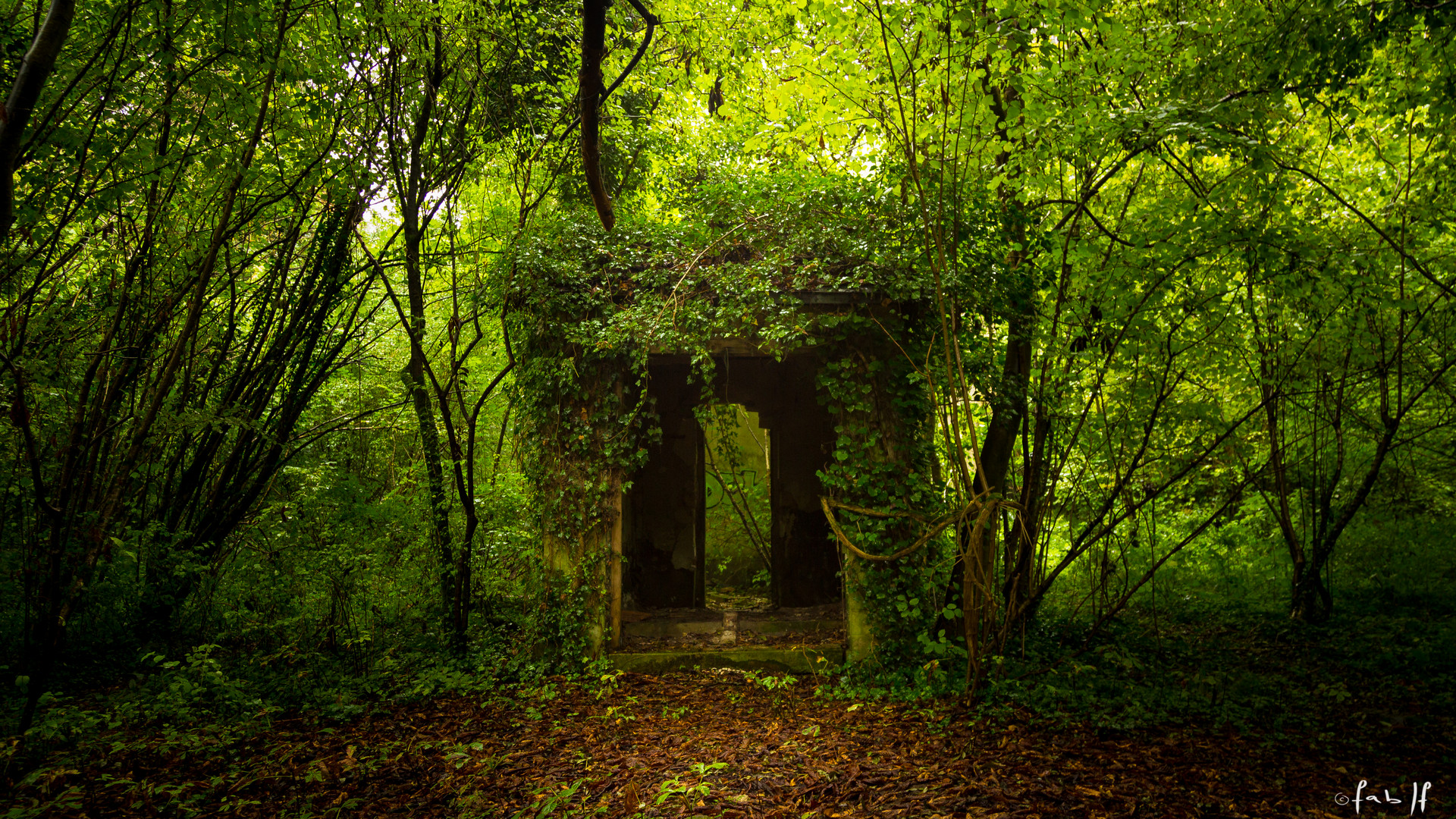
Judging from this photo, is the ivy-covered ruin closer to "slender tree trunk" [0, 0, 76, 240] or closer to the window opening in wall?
"slender tree trunk" [0, 0, 76, 240]

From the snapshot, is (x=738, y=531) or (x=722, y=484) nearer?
(x=722, y=484)

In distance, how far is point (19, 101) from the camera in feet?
6.17

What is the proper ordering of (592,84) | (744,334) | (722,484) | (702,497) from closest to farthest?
(592,84) → (744,334) → (722,484) → (702,497)

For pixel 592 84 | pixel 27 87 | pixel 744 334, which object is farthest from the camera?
pixel 744 334

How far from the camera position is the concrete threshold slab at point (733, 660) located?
5.66 m

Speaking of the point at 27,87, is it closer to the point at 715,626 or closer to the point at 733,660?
the point at 733,660

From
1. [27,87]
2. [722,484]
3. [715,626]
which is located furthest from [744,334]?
[27,87]

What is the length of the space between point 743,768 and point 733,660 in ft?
6.69

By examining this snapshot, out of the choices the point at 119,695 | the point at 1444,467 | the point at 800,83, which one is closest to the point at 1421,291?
the point at 1444,467

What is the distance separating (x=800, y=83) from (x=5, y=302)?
5.26 metres

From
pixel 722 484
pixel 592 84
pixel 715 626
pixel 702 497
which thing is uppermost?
pixel 592 84

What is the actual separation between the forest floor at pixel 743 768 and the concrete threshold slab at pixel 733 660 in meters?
0.97

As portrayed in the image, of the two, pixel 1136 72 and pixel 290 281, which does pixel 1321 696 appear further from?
pixel 290 281

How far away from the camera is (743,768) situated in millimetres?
3709
